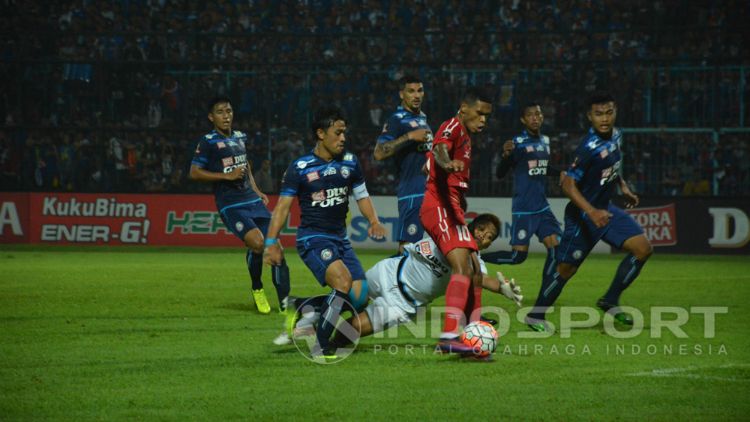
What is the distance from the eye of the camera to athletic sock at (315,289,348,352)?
877 cm

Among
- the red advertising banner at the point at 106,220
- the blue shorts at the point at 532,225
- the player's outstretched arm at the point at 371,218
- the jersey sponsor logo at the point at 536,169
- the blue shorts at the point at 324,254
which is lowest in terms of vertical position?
the red advertising banner at the point at 106,220

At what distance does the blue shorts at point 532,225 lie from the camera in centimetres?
1522

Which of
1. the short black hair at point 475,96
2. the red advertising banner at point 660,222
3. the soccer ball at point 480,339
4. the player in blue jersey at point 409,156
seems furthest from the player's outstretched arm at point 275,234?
the red advertising banner at point 660,222

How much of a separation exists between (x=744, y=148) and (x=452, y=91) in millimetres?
6683

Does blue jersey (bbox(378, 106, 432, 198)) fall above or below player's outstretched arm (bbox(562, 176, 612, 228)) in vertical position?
above

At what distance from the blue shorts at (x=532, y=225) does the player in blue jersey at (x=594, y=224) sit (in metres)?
3.83

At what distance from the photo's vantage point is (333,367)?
853 cm

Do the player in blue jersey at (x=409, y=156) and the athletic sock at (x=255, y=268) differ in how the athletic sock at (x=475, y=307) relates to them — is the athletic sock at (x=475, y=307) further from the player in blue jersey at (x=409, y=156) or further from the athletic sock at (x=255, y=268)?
the athletic sock at (x=255, y=268)

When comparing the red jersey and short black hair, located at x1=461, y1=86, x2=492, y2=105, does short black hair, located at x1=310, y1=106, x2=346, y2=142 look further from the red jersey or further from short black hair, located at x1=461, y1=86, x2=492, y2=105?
short black hair, located at x1=461, y1=86, x2=492, y2=105

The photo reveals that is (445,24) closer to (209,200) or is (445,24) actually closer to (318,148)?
(209,200)

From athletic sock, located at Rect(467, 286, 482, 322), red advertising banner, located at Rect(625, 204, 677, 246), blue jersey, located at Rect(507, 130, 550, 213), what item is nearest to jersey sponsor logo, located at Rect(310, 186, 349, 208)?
athletic sock, located at Rect(467, 286, 482, 322)

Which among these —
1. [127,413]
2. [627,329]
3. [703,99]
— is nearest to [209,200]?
[703,99]

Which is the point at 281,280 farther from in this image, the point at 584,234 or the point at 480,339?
the point at 480,339

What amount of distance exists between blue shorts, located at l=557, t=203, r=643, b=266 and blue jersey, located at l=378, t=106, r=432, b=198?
2.49 m
